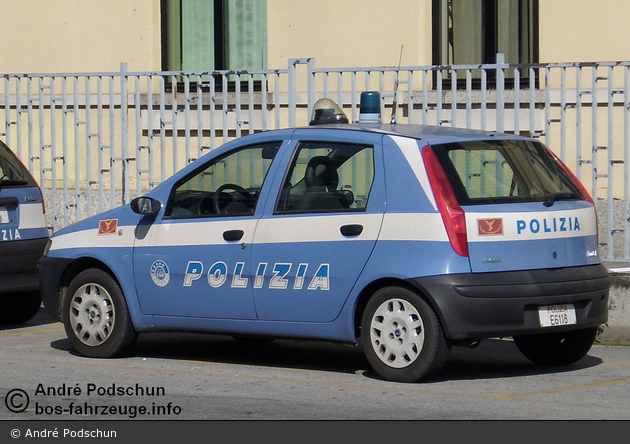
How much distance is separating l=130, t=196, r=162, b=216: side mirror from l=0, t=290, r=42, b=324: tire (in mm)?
2541

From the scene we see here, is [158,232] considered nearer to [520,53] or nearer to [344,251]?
[344,251]

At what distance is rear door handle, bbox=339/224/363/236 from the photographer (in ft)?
25.0

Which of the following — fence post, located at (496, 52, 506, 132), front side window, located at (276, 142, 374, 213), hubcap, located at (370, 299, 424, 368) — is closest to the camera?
hubcap, located at (370, 299, 424, 368)

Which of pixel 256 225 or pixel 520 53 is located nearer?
pixel 256 225

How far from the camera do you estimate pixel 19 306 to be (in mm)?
10758

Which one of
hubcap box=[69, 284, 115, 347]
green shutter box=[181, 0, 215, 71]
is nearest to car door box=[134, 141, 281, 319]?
hubcap box=[69, 284, 115, 347]

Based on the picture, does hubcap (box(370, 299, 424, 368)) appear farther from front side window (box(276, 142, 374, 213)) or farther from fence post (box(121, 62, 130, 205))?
fence post (box(121, 62, 130, 205))

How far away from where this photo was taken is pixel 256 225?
317 inches

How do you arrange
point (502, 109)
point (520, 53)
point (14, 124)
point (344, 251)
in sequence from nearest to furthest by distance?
1. point (344, 251)
2. point (502, 109)
3. point (520, 53)
4. point (14, 124)

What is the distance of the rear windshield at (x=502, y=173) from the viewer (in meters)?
7.51

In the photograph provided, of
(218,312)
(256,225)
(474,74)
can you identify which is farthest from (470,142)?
(474,74)

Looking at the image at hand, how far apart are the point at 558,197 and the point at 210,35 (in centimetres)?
801

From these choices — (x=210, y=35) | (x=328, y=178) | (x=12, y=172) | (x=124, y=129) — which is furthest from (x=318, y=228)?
(x=210, y=35)

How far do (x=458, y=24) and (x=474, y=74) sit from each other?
64 cm
